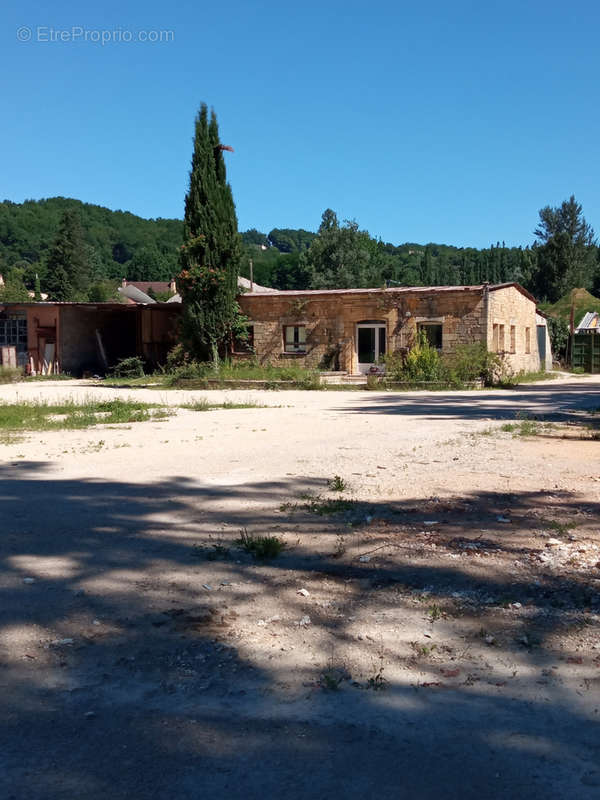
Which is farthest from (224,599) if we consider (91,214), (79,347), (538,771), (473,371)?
(91,214)

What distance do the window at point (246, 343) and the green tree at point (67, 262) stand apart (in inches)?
2068

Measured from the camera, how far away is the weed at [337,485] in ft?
22.7

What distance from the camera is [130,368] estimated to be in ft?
104

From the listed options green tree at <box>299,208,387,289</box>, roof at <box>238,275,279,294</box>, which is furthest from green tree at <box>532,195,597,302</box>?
roof at <box>238,275,279,294</box>

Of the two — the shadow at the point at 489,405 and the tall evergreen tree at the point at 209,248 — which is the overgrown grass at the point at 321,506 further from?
the tall evergreen tree at the point at 209,248

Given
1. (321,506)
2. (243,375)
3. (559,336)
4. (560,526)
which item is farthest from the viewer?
(559,336)

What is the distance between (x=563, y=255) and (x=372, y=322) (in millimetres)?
44986

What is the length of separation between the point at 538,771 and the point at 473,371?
23179 millimetres

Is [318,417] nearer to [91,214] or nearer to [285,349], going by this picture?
[285,349]

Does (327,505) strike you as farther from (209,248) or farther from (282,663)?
(209,248)

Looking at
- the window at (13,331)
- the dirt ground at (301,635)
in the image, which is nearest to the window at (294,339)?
the window at (13,331)

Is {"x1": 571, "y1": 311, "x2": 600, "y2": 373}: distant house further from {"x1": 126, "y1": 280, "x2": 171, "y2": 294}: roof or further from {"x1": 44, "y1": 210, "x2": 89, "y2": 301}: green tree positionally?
{"x1": 126, "y1": 280, "x2": 171, "y2": 294}: roof

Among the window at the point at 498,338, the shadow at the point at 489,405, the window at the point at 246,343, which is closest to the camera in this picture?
the shadow at the point at 489,405

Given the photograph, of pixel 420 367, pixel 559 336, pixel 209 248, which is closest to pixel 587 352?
pixel 559 336
